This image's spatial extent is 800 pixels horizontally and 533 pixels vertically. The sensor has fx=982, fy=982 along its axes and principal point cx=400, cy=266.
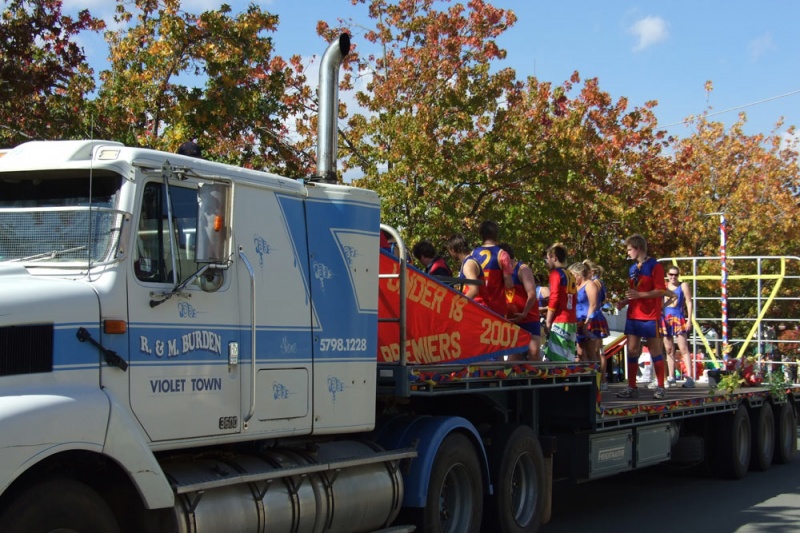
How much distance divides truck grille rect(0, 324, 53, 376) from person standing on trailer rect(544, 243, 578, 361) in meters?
6.83

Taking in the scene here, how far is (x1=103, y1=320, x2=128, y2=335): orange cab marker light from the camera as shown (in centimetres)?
521

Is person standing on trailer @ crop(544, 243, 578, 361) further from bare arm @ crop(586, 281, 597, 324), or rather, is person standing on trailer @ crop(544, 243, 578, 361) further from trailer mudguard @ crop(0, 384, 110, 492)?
trailer mudguard @ crop(0, 384, 110, 492)

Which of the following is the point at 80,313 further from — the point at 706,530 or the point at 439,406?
the point at 706,530

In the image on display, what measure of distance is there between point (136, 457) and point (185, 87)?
1066 cm

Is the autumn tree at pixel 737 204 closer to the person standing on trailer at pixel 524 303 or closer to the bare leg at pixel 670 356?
the bare leg at pixel 670 356

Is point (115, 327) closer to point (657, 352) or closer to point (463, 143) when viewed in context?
point (657, 352)

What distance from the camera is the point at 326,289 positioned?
682cm

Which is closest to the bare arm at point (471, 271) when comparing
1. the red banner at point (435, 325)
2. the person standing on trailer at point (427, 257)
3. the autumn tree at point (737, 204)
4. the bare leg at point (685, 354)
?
the person standing on trailer at point (427, 257)

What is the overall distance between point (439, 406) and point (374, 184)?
417 inches

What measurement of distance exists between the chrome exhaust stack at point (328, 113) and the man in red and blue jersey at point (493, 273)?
2.85 meters

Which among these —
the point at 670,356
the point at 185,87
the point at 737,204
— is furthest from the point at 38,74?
the point at 737,204

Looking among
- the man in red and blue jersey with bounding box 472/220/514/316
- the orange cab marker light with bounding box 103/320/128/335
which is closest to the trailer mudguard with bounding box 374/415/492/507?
the man in red and blue jersey with bounding box 472/220/514/316

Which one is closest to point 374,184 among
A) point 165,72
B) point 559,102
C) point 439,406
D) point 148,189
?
point 165,72

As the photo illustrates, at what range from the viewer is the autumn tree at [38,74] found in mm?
11875
